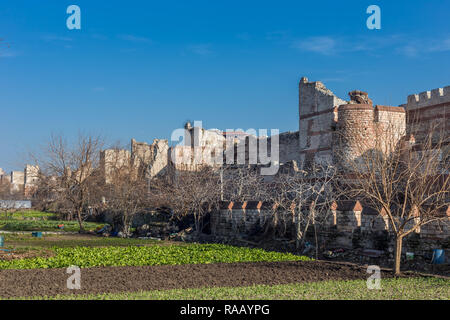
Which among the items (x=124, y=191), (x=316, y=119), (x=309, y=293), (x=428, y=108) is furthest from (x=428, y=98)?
(x=309, y=293)

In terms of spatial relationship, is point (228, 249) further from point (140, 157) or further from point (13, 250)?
point (140, 157)

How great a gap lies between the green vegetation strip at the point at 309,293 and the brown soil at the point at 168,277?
2.78 ft

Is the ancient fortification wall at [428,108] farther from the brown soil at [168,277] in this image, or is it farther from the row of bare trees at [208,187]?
the brown soil at [168,277]

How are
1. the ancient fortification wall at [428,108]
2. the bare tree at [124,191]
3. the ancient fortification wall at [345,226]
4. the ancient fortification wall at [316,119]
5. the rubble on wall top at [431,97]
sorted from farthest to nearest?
the rubble on wall top at [431,97] → the ancient fortification wall at [428,108] → the bare tree at [124,191] → the ancient fortification wall at [316,119] → the ancient fortification wall at [345,226]

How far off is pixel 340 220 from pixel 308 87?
1428cm

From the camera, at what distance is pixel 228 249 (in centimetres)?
1861

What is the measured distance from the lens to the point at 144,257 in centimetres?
1636

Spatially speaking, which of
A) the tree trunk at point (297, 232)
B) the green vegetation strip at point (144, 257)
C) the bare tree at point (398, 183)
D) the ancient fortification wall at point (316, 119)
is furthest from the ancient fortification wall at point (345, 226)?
the ancient fortification wall at point (316, 119)

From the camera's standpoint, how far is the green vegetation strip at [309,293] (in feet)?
30.0

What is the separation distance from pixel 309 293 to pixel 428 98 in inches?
980

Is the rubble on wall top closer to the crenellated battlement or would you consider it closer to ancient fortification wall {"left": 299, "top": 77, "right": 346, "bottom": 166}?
the crenellated battlement

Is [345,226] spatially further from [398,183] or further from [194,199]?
[194,199]

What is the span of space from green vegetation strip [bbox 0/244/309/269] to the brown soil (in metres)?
0.95
